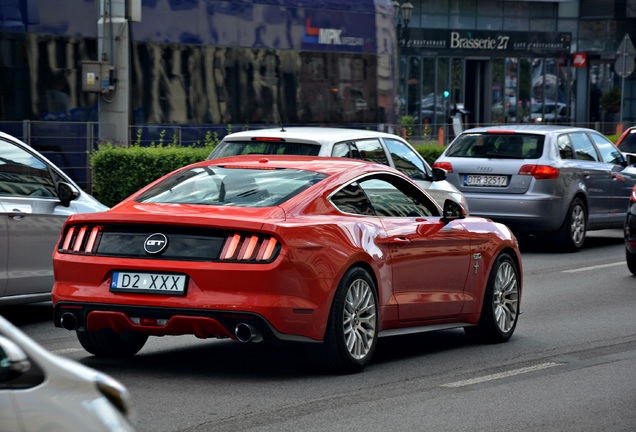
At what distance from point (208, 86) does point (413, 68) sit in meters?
31.8

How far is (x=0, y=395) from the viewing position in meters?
3.43

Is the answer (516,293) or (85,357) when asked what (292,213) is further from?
(516,293)

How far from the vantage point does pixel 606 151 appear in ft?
64.4

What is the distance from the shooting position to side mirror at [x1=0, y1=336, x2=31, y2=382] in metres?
3.45

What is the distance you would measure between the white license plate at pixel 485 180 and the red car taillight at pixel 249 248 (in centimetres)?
1041

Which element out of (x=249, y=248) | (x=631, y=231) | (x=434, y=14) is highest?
(x=434, y=14)

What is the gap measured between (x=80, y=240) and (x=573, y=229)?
36.5 ft

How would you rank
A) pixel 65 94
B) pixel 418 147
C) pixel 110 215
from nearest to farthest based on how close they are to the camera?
pixel 110 215 < pixel 65 94 < pixel 418 147

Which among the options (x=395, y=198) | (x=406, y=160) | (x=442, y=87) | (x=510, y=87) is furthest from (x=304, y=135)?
(x=510, y=87)

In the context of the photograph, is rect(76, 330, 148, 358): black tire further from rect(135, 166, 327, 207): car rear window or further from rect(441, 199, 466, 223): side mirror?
rect(441, 199, 466, 223): side mirror

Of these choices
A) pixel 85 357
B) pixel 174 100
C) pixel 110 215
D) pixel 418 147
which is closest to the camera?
pixel 110 215

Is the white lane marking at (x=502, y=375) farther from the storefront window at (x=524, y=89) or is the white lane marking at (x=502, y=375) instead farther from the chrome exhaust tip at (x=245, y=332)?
the storefront window at (x=524, y=89)

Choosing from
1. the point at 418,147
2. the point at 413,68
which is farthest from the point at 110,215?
the point at 413,68

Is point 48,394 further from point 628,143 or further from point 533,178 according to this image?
point 628,143
